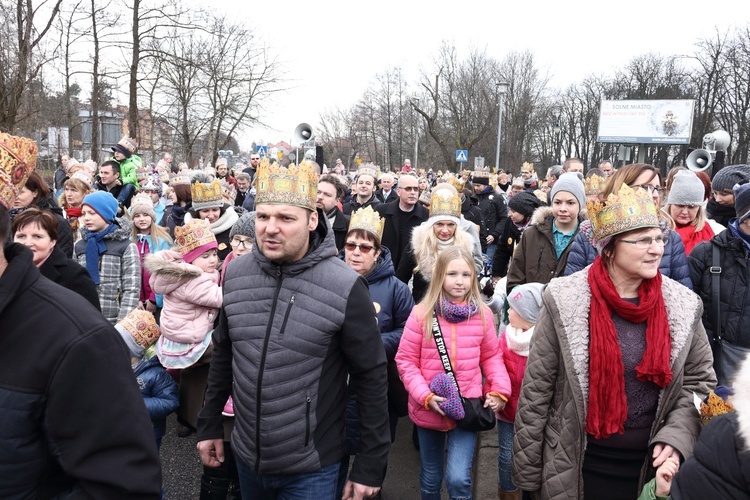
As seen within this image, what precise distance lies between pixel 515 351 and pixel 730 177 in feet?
10.2

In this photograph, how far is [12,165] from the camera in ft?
5.39

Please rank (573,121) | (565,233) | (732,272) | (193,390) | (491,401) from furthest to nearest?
1. (573,121)
2. (565,233)
3. (193,390)
4. (732,272)
5. (491,401)

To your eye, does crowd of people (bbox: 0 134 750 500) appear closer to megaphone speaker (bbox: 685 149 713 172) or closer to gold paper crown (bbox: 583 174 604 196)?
Answer: gold paper crown (bbox: 583 174 604 196)

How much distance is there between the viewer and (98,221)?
491cm

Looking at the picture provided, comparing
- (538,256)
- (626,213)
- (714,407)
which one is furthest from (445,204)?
(714,407)

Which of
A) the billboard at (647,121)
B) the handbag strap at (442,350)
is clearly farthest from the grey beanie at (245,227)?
the billboard at (647,121)

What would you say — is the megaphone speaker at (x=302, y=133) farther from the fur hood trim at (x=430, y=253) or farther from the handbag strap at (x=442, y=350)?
the handbag strap at (x=442, y=350)

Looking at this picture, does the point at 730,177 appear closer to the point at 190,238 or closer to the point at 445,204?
the point at 445,204

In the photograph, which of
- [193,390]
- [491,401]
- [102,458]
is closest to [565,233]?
[491,401]

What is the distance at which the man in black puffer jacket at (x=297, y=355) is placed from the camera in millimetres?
2391

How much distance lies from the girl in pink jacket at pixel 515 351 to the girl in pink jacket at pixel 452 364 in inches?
5.2

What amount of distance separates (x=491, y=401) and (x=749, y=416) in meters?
1.98

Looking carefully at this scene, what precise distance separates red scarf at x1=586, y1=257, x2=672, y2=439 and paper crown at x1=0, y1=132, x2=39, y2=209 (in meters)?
2.30

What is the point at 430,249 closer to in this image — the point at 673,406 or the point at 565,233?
the point at 565,233
